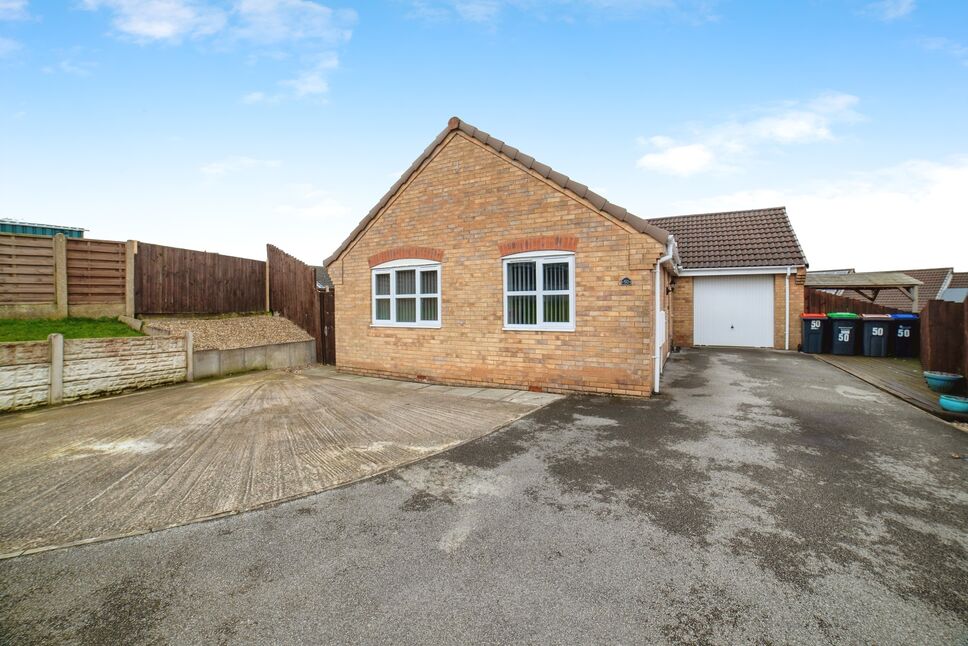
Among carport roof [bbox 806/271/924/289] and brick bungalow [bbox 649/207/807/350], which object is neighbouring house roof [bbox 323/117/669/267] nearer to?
brick bungalow [bbox 649/207/807/350]

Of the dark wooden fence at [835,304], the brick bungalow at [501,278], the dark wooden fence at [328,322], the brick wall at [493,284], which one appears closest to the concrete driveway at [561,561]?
the brick wall at [493,284]

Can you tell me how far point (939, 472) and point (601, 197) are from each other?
5.76 m

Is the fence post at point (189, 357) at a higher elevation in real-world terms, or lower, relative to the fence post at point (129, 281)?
lower

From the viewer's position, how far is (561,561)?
2.79 m

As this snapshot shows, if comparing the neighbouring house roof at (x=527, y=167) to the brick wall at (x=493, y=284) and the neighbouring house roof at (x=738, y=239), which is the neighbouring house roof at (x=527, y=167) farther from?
the neighbouring house roof at (x=738, y=239)

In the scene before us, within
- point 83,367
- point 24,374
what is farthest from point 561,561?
point 83,367

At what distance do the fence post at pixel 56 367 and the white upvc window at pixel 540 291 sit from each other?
860cm

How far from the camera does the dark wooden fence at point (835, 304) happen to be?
14.5m

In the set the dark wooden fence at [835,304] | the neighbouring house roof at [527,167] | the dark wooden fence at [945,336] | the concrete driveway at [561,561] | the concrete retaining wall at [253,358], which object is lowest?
the concrete driveway at [561,561]

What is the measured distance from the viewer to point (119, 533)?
126 inches

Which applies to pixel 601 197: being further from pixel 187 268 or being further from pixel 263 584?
pixel 187 268

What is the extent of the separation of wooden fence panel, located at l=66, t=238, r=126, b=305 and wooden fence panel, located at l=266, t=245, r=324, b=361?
4108mm

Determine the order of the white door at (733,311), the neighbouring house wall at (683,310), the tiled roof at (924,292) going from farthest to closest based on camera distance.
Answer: the tiled roof at (924,292) → the neighbouring house wall at (683,310) → the white door at (733,311)

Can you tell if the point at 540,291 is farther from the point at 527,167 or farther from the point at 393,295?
the point at 393,295
